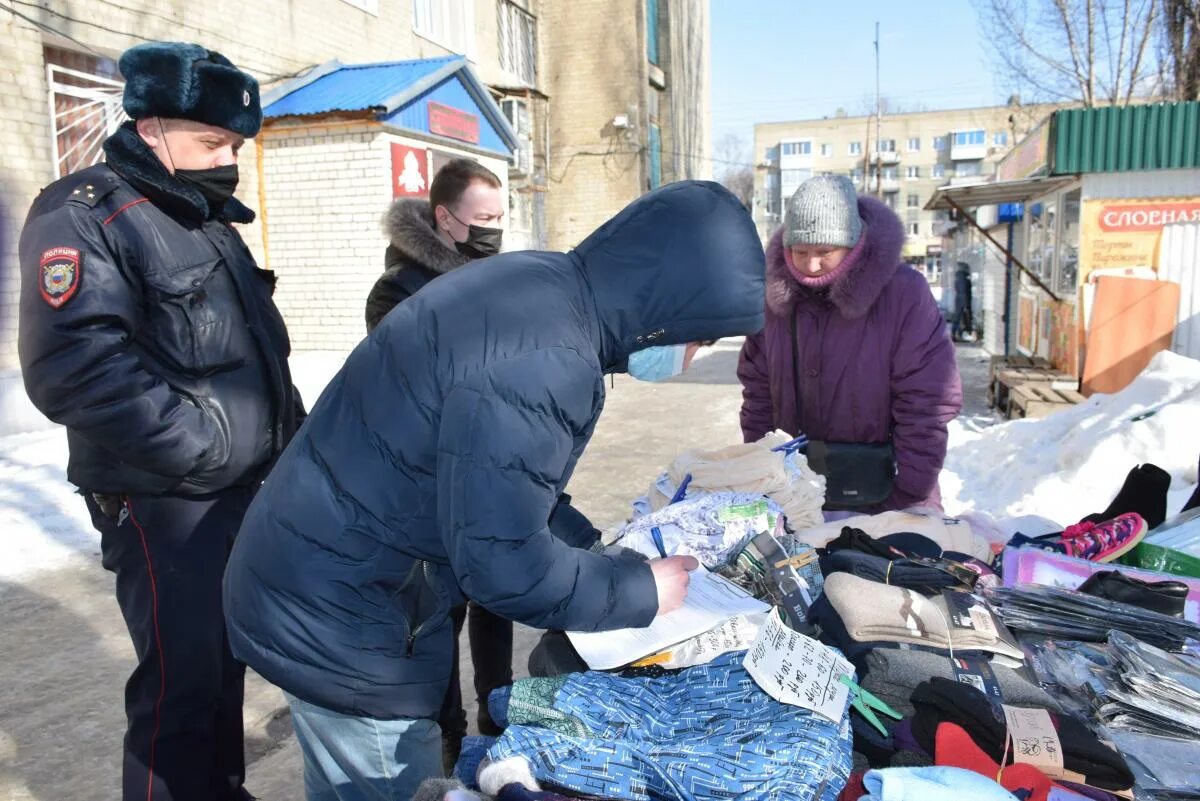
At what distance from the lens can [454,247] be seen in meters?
3.23

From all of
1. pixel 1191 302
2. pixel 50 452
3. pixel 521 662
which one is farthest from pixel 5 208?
pixel 1191 302

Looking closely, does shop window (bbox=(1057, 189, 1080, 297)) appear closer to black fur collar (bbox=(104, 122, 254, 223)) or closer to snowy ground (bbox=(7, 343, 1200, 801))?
snowy ground (bbox=(7, 343, 1200, 801))

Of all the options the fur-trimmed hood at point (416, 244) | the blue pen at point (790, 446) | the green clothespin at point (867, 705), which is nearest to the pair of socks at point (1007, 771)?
the green clothespin at point (867, 705)

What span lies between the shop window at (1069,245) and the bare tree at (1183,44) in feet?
18.2

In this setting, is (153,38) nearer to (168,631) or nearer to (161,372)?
(161,372)

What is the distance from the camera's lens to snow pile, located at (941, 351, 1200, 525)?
18.5 feet

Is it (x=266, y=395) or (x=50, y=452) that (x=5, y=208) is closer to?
(x=50, y=452)

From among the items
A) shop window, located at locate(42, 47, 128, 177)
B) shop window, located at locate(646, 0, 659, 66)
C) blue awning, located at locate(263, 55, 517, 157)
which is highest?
shop window, located at locate(646, 0, 659, 66)

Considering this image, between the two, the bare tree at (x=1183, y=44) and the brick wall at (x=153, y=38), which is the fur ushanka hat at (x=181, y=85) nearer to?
the brick wall at (x=153, y=38)

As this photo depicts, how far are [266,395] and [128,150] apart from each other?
71 centimetres

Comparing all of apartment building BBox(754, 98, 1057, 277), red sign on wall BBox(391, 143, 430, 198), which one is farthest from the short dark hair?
apartment building BBox(754, 98, 1057, 277)

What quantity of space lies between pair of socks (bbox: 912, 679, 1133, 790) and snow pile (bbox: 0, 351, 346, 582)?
4421 millimetres

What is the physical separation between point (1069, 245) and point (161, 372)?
10.2 metres

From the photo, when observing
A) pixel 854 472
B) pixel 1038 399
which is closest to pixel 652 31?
pixel 1038 399
